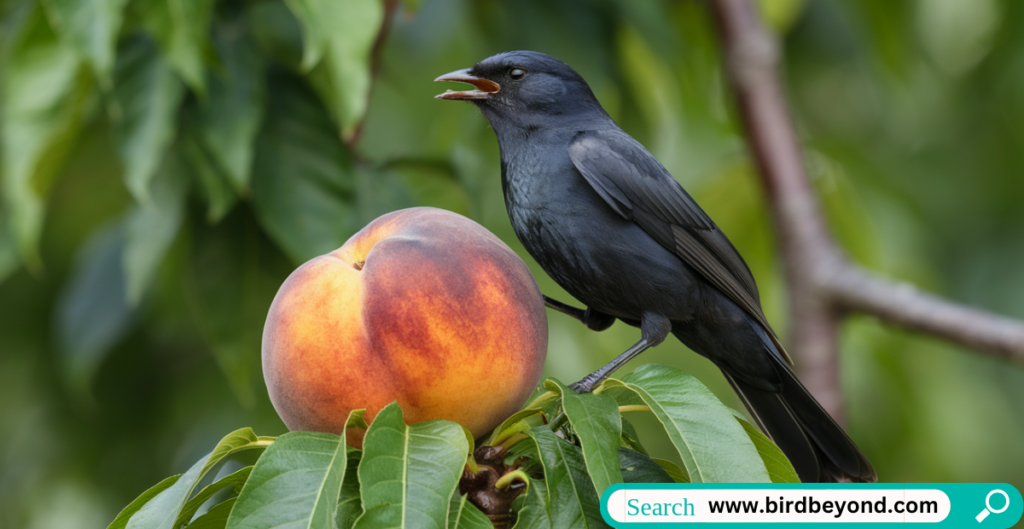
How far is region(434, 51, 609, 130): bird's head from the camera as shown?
→ 7.92 feet

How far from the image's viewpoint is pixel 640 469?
1.53 metres

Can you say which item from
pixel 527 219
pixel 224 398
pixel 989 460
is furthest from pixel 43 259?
pixel 989 460

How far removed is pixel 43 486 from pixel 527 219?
4165mm

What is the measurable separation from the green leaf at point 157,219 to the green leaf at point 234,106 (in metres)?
0.25

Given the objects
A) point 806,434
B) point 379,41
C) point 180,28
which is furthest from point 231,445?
point 379,41

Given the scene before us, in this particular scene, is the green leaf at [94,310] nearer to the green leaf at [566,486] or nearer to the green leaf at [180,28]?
the green leaf at [180,28]

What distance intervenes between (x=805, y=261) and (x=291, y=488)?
2.79 metres

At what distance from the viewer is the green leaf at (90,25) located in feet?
8.06

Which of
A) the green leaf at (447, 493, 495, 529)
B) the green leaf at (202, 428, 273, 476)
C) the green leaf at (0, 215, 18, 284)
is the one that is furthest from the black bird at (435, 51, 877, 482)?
the green leaf at (0, 215, 18, 284)

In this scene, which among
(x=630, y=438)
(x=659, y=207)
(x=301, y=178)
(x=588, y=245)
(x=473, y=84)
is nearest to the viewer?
(x=630, y=438)

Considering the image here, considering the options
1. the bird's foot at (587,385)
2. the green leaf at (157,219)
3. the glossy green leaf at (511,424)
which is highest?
the green leaf at (157,219)

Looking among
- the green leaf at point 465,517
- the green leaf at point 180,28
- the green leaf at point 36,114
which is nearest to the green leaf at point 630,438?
the green leaf at point 465,517

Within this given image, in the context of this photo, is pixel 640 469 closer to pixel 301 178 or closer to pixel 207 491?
pixel 207 491

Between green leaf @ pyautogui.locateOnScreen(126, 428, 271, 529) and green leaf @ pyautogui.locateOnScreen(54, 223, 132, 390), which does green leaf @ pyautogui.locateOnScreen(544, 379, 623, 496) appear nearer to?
green leaf @ pyautogui.locateOnScreen(126, 428, 271, 529)
